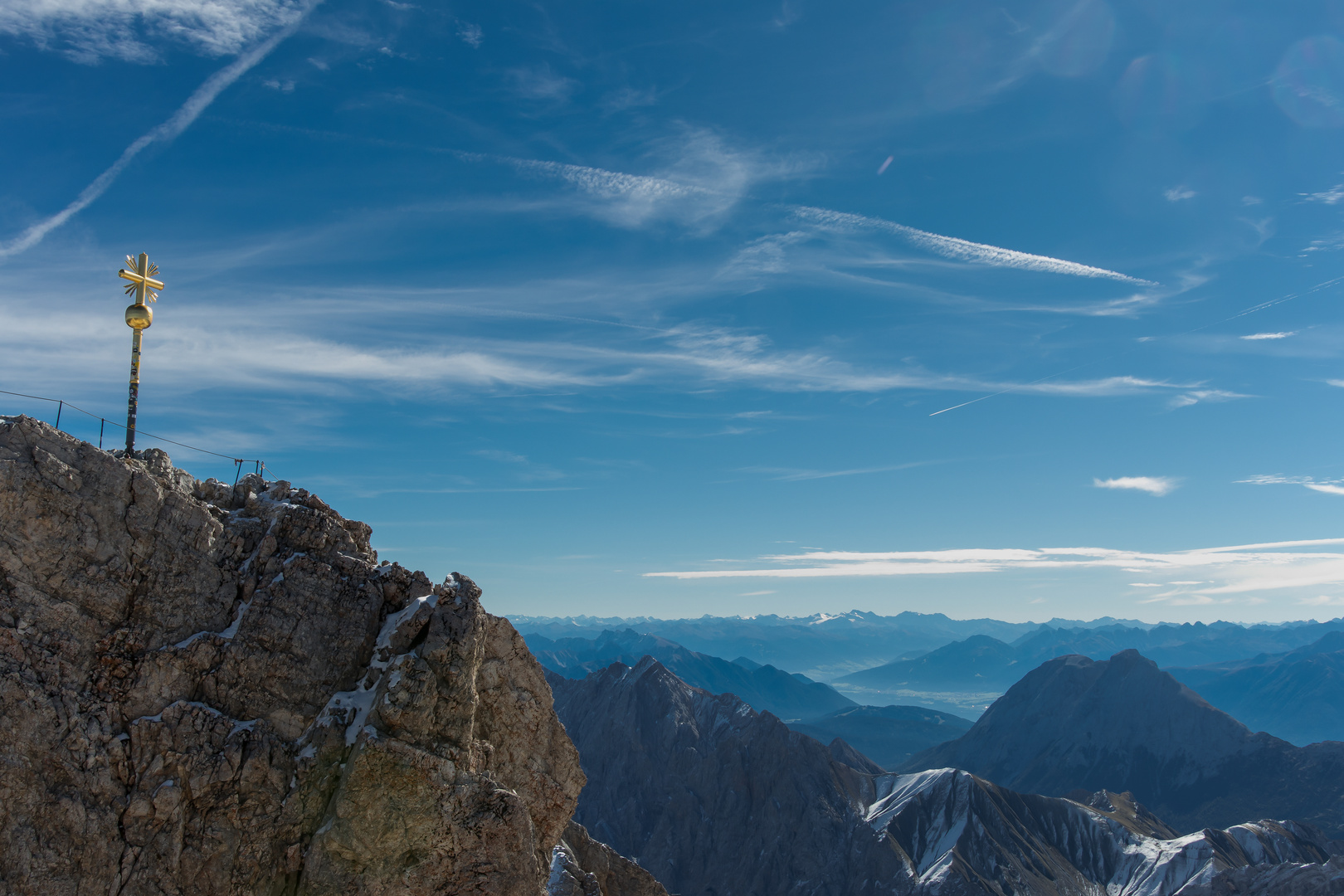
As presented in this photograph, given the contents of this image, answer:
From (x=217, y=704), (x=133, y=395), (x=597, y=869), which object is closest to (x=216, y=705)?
(x=217, y=704)

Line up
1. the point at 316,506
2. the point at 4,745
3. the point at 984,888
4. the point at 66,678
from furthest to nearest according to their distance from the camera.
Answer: the point at 984,888 < the point at 316,506 < the point at 66,678 < the point at 4,745

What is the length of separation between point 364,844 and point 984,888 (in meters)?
204

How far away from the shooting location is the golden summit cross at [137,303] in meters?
30.5

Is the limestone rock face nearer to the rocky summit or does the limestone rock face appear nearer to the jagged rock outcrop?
the rocky summit

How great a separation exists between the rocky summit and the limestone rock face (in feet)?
0.21

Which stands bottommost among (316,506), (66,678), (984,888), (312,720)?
(984,888)

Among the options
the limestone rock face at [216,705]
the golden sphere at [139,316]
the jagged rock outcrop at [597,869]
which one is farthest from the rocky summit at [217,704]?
the jagged rock outcrop at [597,869]

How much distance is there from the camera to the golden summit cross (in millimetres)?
30469

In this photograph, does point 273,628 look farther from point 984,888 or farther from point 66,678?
point 984,888

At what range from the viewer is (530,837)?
93.5ft

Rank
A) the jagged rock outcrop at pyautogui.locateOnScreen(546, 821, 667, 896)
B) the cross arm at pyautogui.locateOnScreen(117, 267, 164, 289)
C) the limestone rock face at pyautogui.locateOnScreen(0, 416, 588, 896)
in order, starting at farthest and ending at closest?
the jagged rock outcrop at pyautogui.locateOnScreen(546, 821, 667, 896), the cross arm at pyautogui.locateOnScreen(117, 267, 164, 289), the limestone rock face at pyautogui.locateOnScreen(0, 416, 588, 896)

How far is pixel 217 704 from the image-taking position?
90.0ft

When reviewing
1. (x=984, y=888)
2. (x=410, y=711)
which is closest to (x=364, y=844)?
(x=410, y=711)

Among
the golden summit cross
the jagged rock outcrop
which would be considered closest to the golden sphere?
the golden summit cross
